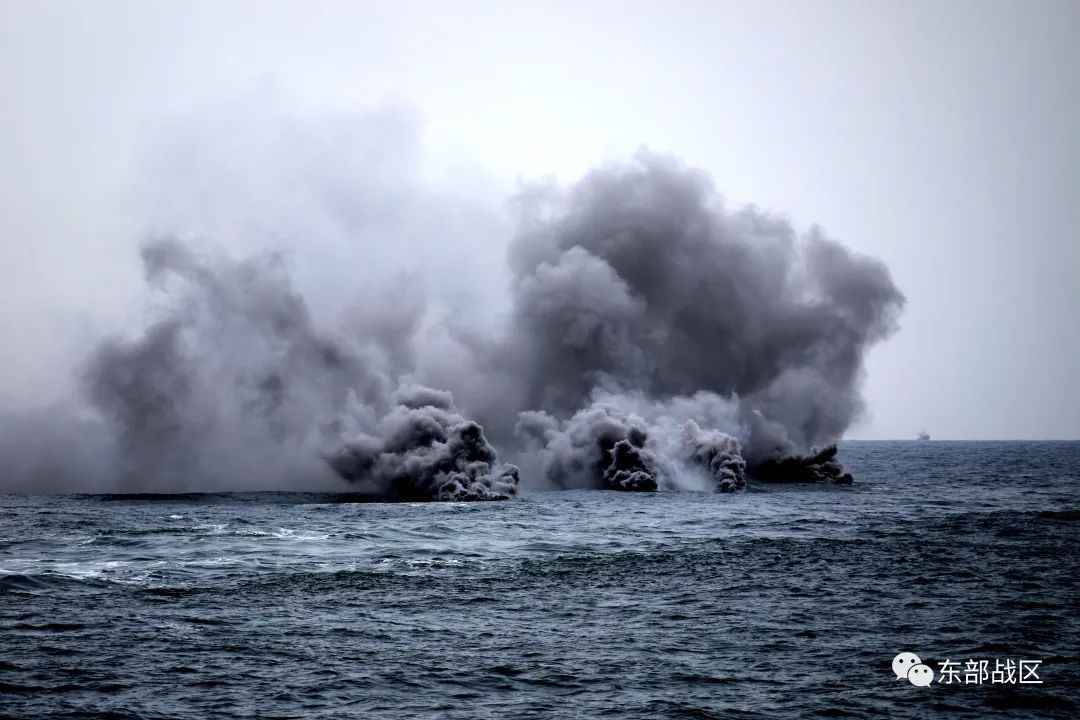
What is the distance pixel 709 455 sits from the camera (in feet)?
353

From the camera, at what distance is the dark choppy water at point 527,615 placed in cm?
2645

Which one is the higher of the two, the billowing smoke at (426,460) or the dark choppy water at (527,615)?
the billowing smoke at (426,460)

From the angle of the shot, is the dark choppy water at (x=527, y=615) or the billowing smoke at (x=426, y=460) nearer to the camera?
the dark choppy water at (x=527, y=615)

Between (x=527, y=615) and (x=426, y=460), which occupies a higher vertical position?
(x=426, y=460)

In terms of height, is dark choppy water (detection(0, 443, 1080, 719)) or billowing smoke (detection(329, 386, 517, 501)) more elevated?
billowing smoke (detection(329, 386, 517, 501))

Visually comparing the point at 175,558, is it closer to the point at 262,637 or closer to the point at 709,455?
the point at 262,637

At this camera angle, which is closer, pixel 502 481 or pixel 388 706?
pixel 388 706

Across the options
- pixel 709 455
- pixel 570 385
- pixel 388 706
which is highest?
pixel 570 385

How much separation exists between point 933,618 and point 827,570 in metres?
11.5

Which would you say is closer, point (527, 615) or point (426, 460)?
point (527, 615)

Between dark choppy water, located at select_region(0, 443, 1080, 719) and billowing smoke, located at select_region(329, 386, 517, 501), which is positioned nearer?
dark choppy water, located at select_region(0, 443, 1080, 719)

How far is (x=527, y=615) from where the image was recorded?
3719 cm

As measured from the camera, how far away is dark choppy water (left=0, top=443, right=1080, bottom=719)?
2645cm

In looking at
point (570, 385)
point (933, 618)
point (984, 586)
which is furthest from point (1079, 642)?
point (570, 385)
